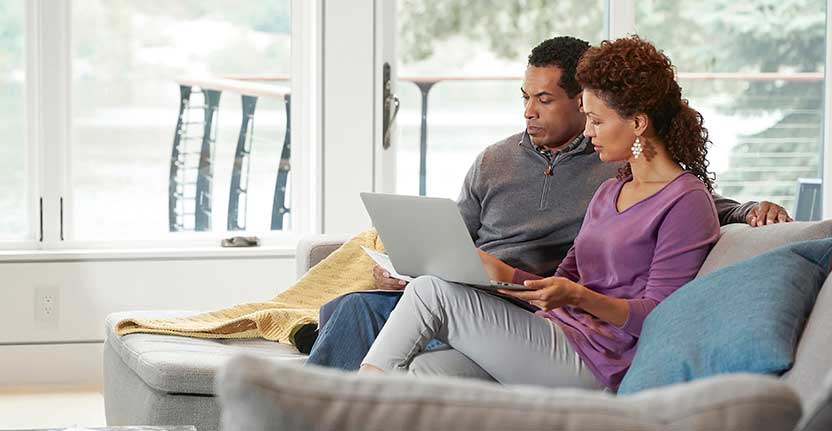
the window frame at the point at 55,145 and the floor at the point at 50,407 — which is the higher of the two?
the window frame at the point at 55,145

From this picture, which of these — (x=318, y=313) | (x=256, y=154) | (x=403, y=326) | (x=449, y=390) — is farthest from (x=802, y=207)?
(x=449, y=390)

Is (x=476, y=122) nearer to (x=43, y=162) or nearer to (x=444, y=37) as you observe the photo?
(x=444, y=37)

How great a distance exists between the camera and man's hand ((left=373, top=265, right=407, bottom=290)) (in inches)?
119

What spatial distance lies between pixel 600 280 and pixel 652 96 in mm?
422

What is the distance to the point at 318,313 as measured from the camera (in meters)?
3.25

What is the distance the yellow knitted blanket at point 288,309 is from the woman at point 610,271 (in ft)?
2.34

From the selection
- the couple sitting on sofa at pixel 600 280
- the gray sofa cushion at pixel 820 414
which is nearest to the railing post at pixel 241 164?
the couple sitting on sofa at pixel 600 280

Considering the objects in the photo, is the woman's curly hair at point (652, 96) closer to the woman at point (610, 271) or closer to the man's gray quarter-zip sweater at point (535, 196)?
the woman at point (610, 271)

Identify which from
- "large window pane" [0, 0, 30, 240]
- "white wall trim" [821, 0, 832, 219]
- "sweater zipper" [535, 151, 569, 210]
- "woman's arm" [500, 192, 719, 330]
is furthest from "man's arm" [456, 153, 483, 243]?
"white wall trim" [821, 0, 832, 219]

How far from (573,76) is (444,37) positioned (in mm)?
1864

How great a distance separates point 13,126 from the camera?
4.52 m

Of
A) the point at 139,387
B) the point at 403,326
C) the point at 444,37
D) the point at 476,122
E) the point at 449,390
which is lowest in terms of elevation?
the point at 139,387

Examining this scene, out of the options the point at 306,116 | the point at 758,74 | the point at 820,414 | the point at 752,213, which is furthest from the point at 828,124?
the point at 820,414

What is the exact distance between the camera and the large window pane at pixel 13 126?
4.50 m
